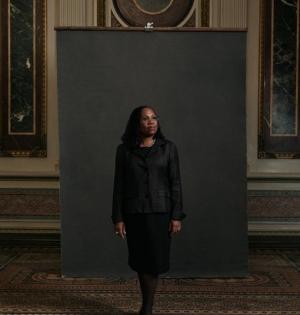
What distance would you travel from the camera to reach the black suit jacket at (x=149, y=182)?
3.94 m

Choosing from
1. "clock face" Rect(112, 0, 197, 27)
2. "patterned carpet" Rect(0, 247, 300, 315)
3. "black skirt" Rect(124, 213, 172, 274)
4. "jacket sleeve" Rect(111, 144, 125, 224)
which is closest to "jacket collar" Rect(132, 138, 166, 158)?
"jacket sleeve" Rect(111, 144, 125, 224)

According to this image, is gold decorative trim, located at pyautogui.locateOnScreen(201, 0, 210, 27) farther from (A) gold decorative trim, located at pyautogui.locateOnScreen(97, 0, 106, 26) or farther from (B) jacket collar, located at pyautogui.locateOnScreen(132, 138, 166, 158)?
(B) jacket collar, located at pyautogui.locateOnScreen(132, 138, 166, 158)

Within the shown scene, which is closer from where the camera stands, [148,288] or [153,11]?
[148,288]

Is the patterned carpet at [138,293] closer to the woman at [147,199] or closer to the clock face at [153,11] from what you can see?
the woman at [147,199]

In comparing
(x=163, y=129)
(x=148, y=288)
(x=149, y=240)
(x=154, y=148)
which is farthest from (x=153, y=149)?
(x=163, y=129)

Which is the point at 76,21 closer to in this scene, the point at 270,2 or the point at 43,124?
the point at 43,124

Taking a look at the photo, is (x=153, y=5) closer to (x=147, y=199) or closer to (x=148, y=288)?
(x=147, y=199)

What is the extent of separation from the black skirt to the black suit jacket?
0.19ft

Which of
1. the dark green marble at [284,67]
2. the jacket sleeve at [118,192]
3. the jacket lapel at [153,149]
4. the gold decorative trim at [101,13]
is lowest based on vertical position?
the jacket sleeve at [118,192]

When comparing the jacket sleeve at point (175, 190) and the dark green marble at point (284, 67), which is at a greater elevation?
the dark green marble at point (284, 67)

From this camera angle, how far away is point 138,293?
4.81 meters

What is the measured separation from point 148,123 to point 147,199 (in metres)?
0.51

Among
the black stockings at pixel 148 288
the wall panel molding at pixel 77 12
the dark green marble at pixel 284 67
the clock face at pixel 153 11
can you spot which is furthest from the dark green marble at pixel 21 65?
the black stockings at pixel 148 288

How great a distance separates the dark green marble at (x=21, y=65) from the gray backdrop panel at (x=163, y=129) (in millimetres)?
1810
